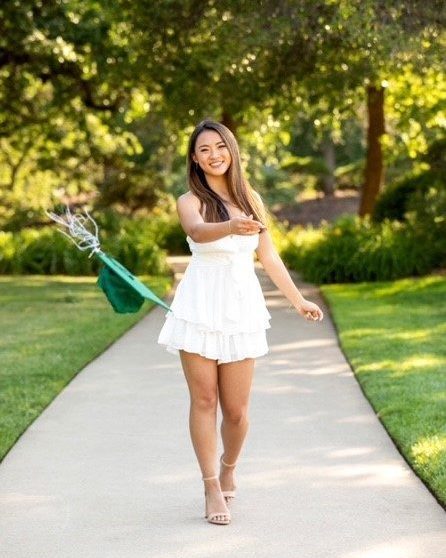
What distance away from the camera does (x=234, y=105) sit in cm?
1980

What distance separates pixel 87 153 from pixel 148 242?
9.79 meters

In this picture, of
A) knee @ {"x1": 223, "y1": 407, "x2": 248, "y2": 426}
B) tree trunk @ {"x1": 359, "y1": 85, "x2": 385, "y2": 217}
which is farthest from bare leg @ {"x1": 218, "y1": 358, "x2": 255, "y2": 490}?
tree trunk @ {"x1": 359, "y1": 85, "x2": 385, "y2": 217}

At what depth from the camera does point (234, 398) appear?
6.16 metres

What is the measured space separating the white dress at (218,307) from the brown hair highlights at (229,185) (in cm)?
17

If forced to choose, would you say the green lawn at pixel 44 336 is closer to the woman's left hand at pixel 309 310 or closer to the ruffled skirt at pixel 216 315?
the ruffled skirt at pixel 216 315

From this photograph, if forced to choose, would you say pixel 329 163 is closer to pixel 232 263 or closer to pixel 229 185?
pixel 229 185

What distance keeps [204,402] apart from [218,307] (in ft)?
1.55

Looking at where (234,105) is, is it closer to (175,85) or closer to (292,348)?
(175,85)

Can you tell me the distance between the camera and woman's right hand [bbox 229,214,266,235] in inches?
225

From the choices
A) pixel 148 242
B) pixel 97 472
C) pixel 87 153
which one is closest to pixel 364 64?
pixel 148 242

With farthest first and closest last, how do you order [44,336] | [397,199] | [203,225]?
[397,199], [44,336], [203,225]

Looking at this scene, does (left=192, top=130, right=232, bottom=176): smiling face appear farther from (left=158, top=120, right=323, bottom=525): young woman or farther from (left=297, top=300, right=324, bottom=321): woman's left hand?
(left=297, top=300, right=324, bottom=321): woman's left hand

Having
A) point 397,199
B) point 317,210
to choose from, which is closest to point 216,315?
point 397,199

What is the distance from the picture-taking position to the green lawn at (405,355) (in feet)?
25.6
